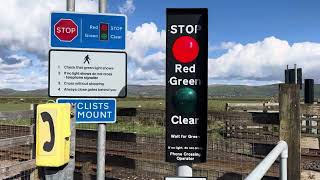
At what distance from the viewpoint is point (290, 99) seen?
5.10 m

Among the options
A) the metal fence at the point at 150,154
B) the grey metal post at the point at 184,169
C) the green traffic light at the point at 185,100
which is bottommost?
the metal fence at the point at 150,154

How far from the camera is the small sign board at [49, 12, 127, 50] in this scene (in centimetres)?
457

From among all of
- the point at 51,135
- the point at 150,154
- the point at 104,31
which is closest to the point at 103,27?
the point at 104,31

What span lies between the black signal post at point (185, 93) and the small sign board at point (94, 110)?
2.18 meters

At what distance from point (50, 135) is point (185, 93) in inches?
43.6

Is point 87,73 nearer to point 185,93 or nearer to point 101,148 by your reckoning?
point 101,148

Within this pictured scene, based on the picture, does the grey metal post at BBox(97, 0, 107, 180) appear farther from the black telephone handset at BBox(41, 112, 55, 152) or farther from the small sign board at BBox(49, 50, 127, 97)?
the black telephone handset at BBox(41, 112, 55, 152)

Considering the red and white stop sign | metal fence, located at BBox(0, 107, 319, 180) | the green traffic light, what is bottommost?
metal fence, located at BBox(0, 107, 319, 180)

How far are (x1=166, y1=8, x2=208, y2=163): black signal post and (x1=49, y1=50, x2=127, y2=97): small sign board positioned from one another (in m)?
1.97

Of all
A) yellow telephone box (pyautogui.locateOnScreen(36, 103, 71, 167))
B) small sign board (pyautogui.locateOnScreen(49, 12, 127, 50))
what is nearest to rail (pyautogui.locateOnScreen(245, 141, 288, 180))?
yellow telephone box (pyautogui.locateOnScreen(36, 103, 71, 167))

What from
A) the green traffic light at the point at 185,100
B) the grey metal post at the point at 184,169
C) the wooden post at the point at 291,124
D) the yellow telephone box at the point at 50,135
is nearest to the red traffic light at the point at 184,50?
the green traffic light at the point at 185,100

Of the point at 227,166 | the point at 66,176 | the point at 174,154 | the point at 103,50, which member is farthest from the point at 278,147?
the point at 227,166

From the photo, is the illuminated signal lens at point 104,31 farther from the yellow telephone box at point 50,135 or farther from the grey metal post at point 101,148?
the yellow telephone box at point 50,135

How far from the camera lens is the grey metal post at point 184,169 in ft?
9.14
